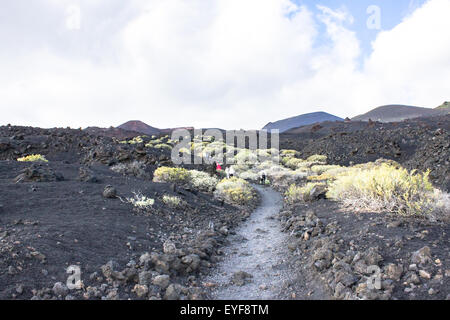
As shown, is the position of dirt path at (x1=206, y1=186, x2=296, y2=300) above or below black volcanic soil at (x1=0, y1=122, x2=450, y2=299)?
below

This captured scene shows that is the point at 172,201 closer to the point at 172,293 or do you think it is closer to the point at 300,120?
the point at 172,293

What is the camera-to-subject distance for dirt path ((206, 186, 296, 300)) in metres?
4.91

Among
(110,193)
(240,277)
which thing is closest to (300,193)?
(110,193)

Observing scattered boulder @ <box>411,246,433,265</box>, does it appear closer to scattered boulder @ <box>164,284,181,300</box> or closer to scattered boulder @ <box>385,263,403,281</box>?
scattered boulder @ <box>385,263,403,281</box>

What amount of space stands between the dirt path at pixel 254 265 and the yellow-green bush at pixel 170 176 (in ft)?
15.2

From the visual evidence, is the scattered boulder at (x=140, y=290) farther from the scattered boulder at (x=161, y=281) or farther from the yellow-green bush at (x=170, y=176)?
the yellow-green bush at (x=170, y=176)

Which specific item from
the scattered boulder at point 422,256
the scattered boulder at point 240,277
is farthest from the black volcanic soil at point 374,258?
the scattered boulder at point 240,277

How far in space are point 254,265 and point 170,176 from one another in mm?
7756

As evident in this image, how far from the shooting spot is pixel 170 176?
43.3 ft

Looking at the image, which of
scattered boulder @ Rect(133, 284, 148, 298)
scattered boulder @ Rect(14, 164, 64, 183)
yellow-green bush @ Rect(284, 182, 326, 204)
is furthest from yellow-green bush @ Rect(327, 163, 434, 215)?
scattered boulder @ Rect(14, 164, 64, 183)

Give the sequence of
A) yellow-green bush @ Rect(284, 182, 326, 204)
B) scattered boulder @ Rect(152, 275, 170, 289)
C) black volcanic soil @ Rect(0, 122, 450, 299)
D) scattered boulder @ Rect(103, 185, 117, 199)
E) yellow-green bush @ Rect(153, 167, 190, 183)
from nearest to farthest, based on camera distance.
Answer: black volcanic soil @ Rect(0, 122, 450, 299) < scattered boulder @ Rect(152, 275, 170, 289) < scattered boulder @ Rect(103, 185, 117, 199) < yellow-green bush @ Rect(284, 182, 326, 204) < yellow-green bush @ Rect(153, 167, 190, 183)

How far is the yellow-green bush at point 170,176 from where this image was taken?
13.1 meters

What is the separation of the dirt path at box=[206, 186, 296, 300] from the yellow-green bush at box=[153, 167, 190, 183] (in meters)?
4.63
